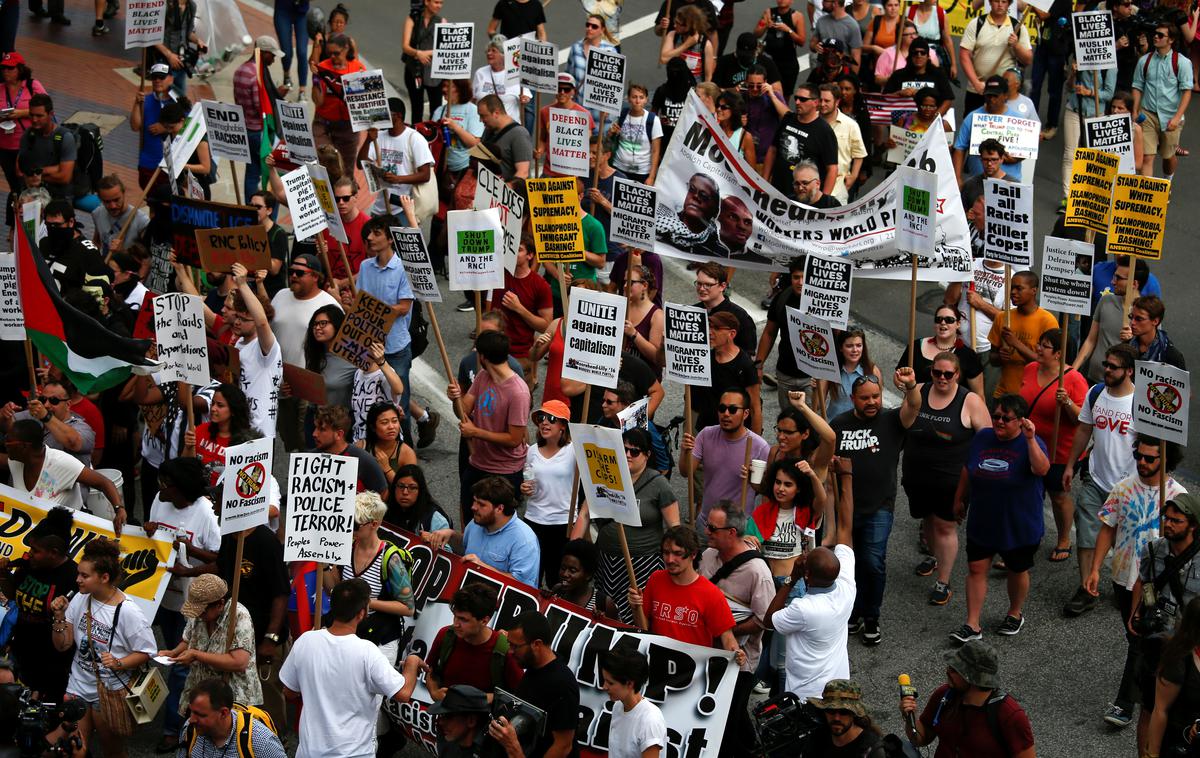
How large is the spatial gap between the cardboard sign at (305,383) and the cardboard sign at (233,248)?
2.91ft

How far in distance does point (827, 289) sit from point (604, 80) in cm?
434

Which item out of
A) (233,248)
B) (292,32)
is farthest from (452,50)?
(292,32)

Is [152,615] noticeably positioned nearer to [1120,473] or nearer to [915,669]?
[915,669]

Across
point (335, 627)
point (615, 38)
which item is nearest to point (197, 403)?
point (335, 627)

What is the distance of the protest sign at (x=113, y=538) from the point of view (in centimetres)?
986

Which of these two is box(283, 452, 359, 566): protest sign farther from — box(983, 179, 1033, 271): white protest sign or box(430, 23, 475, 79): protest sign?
box(430, 23, 475, 79): protest sign

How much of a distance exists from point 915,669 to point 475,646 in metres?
3.29

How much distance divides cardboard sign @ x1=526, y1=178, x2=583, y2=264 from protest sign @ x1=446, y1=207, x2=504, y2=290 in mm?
387

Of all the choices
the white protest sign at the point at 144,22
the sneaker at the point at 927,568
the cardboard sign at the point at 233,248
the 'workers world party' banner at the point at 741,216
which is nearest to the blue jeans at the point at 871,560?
the sneaker at the point at 927,568

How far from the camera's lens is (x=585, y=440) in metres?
9.32

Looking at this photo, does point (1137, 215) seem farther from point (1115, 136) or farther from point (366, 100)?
point (366, 100)

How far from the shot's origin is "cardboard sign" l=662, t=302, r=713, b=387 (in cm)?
1074

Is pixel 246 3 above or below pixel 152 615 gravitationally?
above

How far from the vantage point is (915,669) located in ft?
34.1
